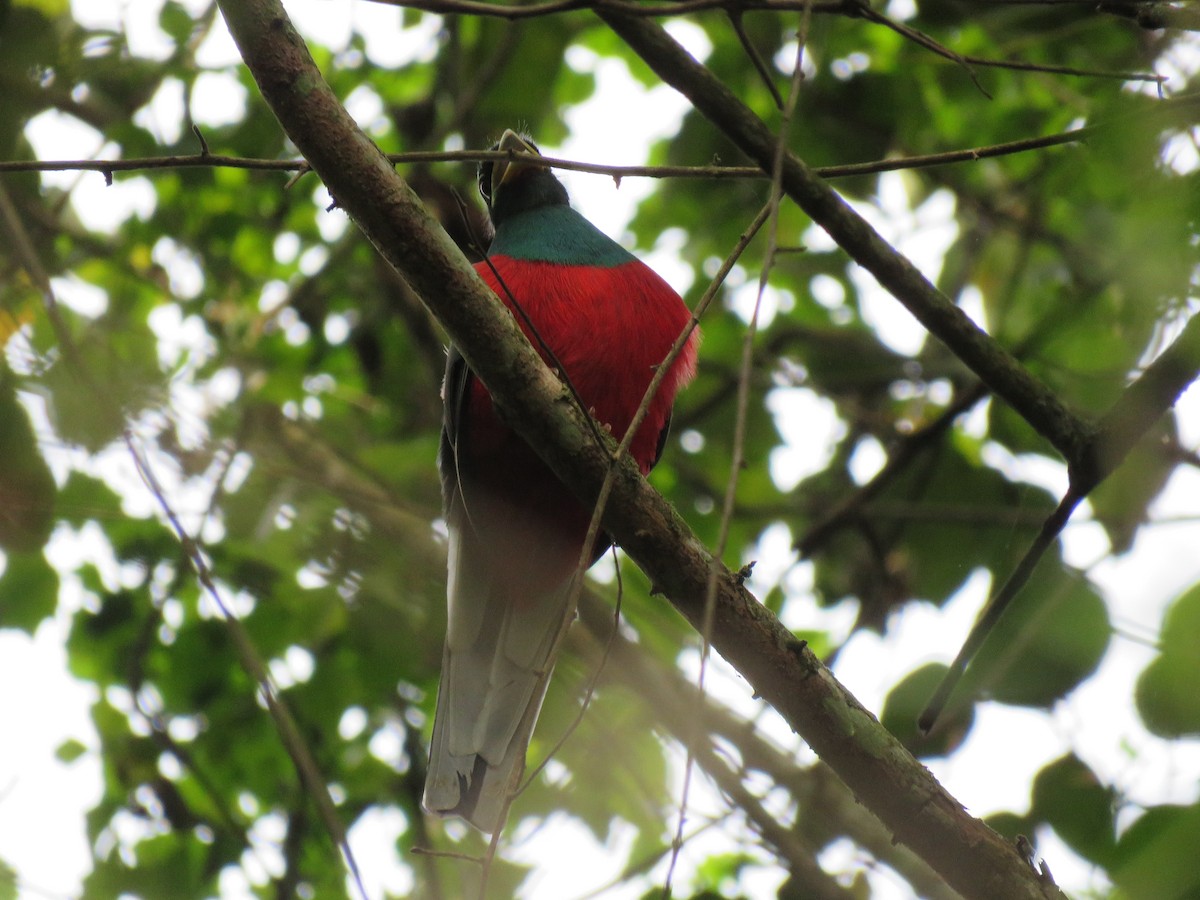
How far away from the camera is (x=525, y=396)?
7.41 feet

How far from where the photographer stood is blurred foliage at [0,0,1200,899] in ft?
12.0

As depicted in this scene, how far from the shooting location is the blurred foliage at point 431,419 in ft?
12.0

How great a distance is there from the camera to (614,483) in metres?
2.30

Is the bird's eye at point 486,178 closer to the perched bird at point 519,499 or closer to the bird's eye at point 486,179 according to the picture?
the bird's eye at point 486,179

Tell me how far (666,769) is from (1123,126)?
2.61 metres

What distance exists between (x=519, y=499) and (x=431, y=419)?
2.15 metres

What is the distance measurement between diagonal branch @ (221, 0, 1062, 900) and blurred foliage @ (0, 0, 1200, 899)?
47cm

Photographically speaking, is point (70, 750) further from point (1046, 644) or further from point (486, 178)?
point (1046, 644)

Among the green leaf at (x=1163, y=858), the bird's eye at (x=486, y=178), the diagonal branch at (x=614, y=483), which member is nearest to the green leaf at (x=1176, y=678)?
the green leaf at (x=1163, y=858)

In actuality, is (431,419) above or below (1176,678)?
above

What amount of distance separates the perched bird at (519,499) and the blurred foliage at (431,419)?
1.28 feet

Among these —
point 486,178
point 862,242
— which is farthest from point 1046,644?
point 486,178

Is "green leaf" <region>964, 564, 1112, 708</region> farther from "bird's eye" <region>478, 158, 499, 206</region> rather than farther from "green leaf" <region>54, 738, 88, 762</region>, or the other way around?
"green leaf" <region>54, 738, 88, 762</region>

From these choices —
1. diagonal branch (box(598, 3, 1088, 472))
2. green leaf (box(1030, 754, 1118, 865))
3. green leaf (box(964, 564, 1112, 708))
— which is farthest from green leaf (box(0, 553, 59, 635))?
green leaf (box(1030, 754, 1118, 865))
